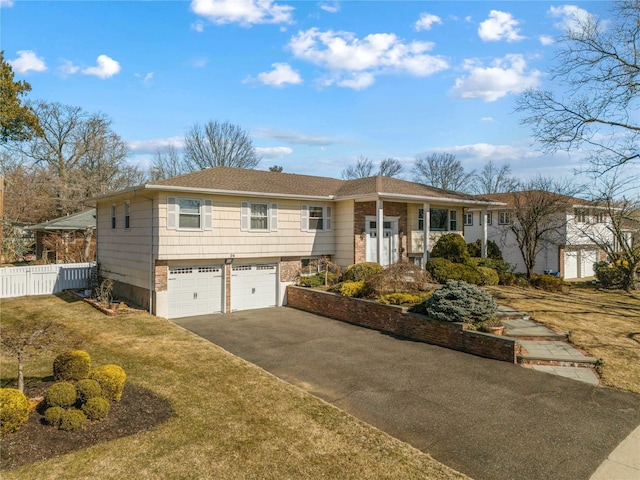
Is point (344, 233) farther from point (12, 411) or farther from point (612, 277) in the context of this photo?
point (612, 277)

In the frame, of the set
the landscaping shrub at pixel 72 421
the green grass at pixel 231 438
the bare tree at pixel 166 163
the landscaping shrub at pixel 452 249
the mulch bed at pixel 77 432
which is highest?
the bare tree at pixel 166 163

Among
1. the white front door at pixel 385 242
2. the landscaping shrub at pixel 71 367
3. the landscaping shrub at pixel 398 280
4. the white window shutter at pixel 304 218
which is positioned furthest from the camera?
the white front door at pixel 385 242

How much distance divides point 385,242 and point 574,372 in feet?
35.8

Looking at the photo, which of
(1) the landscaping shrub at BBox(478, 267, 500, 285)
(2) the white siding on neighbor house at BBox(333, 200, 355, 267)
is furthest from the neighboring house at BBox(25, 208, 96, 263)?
(1) the landscaping shrub at BBox(478, 267, 500, 285)

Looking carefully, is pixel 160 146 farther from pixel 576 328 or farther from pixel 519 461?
pixel 519 461

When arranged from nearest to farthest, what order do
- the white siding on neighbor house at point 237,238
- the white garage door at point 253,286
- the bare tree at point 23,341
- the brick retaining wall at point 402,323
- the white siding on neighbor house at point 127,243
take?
the bare tree at point 23,341, the brick retaining wall at point 402,323, the white siding on neighbor house at point 237,238, the white siding on neighbor house at point 127,243, the white garage door at point 253,286

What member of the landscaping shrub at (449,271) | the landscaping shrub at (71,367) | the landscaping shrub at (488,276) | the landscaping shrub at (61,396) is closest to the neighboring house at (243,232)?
the landscaping shrub at (449,271)

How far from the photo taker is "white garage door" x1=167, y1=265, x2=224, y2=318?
49.2ft

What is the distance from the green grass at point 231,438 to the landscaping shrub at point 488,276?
13.2m

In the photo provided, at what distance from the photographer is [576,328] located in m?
11.7

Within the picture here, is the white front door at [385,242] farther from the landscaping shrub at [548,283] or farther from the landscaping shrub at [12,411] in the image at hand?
the landscaping shrub at [12,411]

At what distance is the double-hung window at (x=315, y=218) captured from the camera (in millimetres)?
17906

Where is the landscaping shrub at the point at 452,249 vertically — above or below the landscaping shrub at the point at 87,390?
above

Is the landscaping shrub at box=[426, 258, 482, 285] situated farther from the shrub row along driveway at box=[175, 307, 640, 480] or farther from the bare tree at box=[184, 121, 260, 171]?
the bare tree at box=[184, 121, 260, 171]
